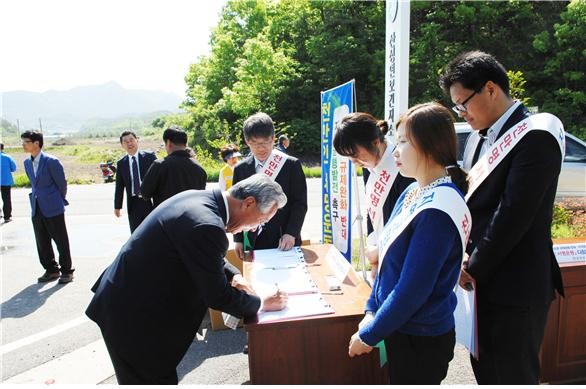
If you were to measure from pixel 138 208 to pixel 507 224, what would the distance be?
3867mm

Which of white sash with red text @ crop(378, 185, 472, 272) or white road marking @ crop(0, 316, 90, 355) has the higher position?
white sash with red text @ crop(378, 185, 472, 272)

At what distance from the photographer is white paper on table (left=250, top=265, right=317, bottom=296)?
1.94 meters

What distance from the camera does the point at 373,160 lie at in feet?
6.38

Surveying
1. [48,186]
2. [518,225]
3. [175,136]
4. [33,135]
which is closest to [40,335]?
[48,186]

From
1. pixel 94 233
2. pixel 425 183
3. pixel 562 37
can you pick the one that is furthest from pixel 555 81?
pixel 425 183

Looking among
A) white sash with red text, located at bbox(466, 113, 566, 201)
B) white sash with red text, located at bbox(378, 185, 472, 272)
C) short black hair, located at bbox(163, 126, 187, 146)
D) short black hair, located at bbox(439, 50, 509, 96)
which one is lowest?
white sash with red text, located at bbox(378, 185, 472, 272)

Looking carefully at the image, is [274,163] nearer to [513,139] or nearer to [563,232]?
[513,139]

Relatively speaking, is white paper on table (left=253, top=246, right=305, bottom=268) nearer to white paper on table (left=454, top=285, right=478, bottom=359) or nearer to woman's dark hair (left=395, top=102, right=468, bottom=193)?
white paper on table (left=454, top=285, right=478, bottom=359)

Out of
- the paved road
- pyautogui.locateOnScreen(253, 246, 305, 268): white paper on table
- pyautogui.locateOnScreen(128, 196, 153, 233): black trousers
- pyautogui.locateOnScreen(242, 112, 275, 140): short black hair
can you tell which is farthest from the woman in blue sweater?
pyautogui.locateOnScreen(128, 196, 153, 233): black trousers

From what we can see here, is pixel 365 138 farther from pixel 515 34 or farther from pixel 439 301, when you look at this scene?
pixel 515 34

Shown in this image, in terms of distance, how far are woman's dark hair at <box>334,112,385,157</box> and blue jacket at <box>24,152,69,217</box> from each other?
3910 millimetres

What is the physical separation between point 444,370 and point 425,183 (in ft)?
2.14

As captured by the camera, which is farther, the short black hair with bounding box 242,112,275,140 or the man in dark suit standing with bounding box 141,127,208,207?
the man in dark suit standing with bounding box 141,127,208,207

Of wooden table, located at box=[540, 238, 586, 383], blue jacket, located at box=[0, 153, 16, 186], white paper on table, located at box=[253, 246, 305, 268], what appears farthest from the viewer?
blue jacket, located at box=[0, 153, 16, 186]
